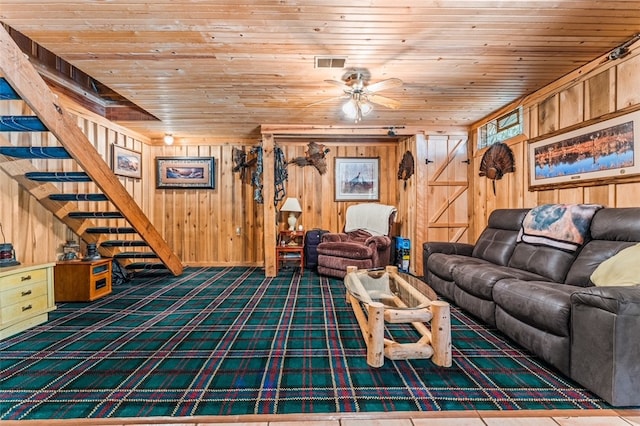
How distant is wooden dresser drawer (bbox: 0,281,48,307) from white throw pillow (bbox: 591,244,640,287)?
457 cm

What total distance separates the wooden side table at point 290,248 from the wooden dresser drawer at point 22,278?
2.83 meters

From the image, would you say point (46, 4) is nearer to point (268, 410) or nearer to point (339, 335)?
point (268, 410)

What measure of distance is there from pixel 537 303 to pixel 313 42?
8.46 feet

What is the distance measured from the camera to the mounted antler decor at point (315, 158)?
18.2ft

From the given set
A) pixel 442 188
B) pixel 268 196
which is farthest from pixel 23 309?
pixel 442 188

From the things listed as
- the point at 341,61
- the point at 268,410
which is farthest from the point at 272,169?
the point at 268,410

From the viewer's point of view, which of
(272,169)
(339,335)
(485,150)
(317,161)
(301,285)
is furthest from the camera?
(317,161)

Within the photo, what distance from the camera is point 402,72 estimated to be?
2883mm

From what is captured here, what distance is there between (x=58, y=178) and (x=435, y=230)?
16.6ft

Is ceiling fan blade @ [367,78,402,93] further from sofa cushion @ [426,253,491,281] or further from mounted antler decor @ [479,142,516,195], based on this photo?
mounted antler decor @ [479,142,516,195]

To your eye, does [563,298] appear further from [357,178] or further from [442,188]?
[357,178]

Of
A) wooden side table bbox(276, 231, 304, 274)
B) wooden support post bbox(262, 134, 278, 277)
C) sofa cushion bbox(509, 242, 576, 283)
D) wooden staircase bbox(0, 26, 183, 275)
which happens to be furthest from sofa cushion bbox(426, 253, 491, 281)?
wooden staircase bbox(0, 26, 183, 275)

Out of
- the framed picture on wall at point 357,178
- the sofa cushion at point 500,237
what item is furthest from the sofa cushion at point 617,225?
the framed picture on wall at point 357,178

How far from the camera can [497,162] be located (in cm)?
404
